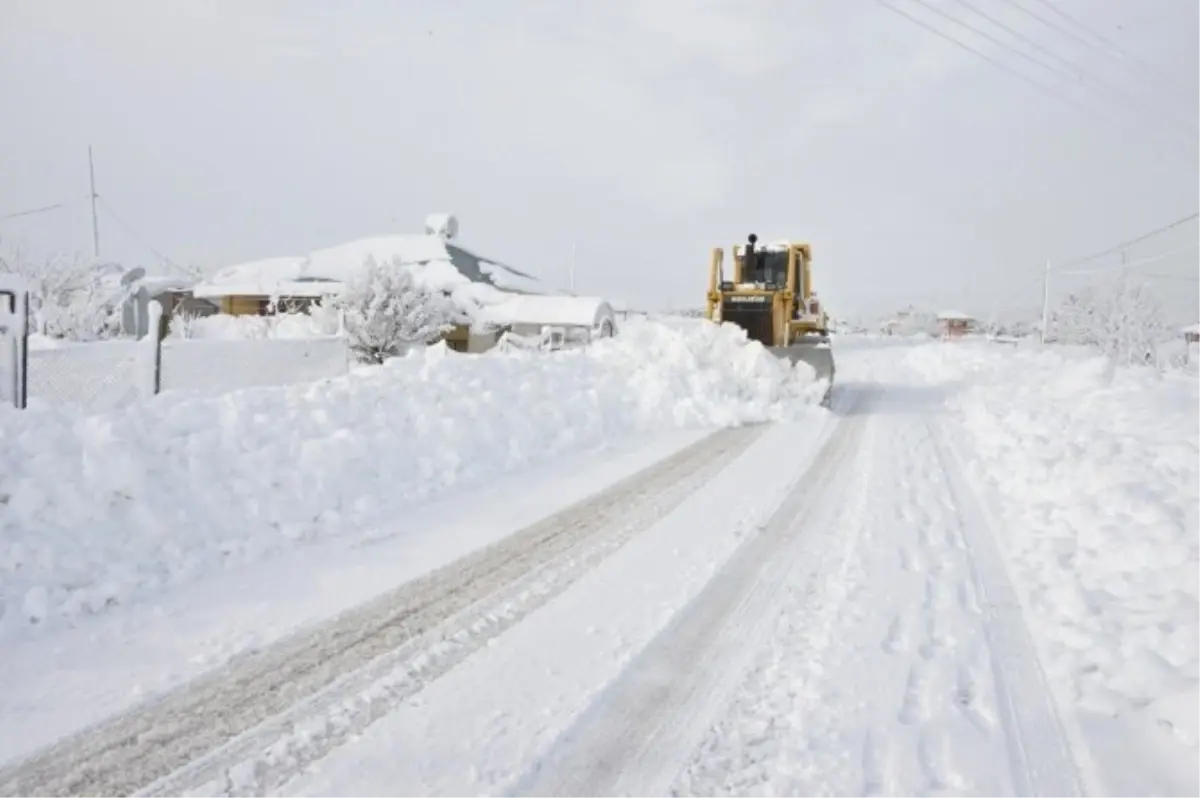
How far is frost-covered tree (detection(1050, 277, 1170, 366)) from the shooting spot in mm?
53531

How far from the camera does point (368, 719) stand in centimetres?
308

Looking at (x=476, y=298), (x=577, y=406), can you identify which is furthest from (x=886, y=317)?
(x=577, y=406)

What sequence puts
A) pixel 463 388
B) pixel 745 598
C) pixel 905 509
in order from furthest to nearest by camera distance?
pixel 463 388 → pixel 905 509 → pixel 745 598

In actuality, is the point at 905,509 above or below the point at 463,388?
below

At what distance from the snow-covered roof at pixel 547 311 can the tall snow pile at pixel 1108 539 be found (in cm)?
2361

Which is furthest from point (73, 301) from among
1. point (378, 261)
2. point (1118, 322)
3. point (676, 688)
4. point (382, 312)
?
point (1118, 322)

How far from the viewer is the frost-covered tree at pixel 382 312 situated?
62.1ft

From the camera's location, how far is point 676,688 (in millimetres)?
3414

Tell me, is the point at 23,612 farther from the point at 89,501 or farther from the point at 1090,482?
the point at 1090,482

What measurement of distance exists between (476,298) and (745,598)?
30764 millimetres

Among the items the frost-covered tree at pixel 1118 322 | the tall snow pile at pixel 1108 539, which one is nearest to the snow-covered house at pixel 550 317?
the tall snow pile at pixel 1108 539

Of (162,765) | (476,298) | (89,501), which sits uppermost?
(476,298)

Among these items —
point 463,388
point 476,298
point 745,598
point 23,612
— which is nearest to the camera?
point 23,612

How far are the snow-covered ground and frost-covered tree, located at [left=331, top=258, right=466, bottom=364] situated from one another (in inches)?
442
